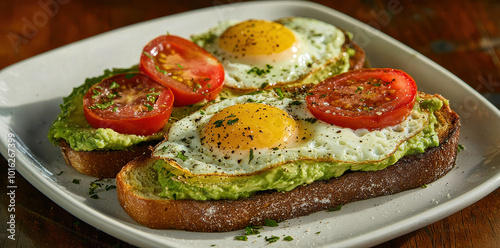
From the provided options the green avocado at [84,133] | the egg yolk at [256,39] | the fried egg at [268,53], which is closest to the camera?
the green avocado at [84,133]

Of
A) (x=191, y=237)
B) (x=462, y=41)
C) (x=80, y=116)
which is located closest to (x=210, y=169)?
(x=191, y=237)

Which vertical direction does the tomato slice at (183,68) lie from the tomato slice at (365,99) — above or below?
below

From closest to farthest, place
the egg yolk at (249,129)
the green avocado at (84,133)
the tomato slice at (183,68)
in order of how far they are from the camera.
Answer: the egg yolk at (249,129) < the green avocado at (84,133) < the tomato slice at (183,68)

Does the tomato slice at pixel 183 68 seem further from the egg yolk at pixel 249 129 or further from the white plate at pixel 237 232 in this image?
the white plate at pixel 237 232

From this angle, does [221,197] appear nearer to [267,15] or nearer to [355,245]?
[355,245]

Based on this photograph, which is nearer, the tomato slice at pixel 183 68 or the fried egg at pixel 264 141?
the fried egg at pixel 264 141

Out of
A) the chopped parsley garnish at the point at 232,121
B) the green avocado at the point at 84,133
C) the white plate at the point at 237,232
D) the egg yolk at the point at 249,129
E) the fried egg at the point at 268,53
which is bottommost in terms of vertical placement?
the white plate at the point at 237,232

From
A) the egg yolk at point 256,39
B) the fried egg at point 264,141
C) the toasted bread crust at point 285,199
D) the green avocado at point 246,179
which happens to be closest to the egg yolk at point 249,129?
the fried egg at point 264,141
